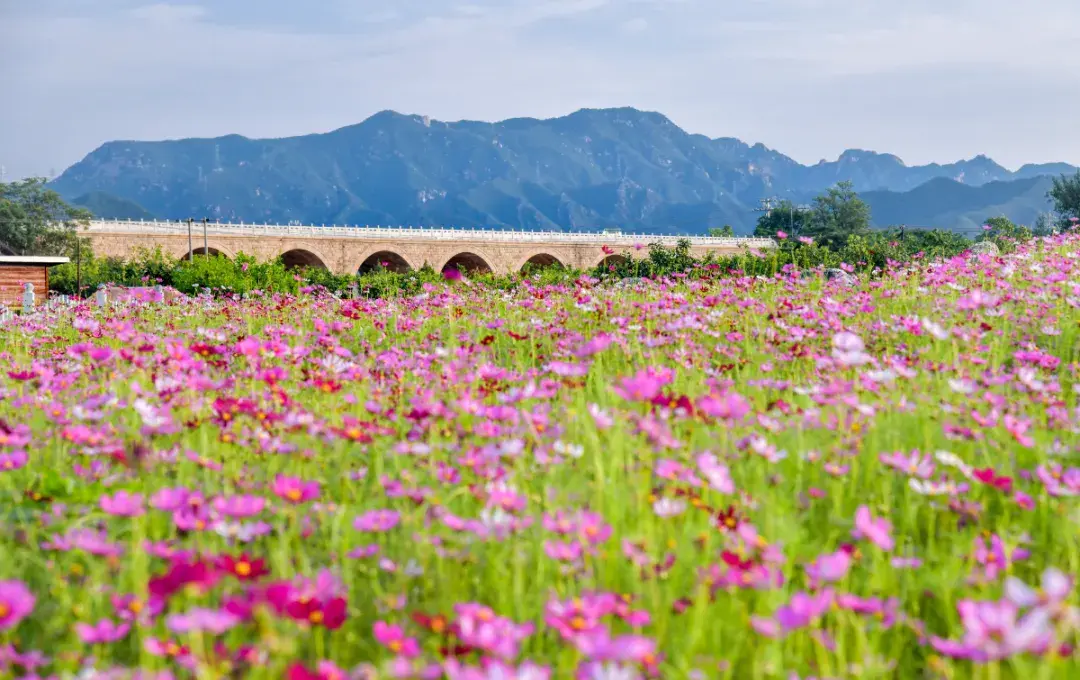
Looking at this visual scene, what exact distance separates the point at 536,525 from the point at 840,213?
105419 millimetres

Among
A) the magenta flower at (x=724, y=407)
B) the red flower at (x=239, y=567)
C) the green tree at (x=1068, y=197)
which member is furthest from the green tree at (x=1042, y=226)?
the red flower at (x=239, y=567)

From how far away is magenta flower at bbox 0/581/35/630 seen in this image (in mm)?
1801

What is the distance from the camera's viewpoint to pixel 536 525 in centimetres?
274

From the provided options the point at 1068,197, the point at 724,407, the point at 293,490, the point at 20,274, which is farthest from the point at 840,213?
the point at 293,490

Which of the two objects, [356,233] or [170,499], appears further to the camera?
[356,233]

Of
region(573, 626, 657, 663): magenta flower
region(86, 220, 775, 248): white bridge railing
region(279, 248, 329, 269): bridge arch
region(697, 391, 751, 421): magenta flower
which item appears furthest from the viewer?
region(279, 248, 329, 269): bridge arch

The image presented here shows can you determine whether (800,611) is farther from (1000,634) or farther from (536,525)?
(536,525)

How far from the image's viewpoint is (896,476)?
11.3 ft

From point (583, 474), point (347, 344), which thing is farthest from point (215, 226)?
point (583, 474)

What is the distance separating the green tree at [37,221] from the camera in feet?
213

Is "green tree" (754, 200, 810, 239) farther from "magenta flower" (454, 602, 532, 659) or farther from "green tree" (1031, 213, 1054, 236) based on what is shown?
"magenta flower" (454, 602, 532, 659)

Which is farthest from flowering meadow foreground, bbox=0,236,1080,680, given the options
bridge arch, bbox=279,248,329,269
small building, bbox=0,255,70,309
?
bridge arch, bbox=279,248,329,269

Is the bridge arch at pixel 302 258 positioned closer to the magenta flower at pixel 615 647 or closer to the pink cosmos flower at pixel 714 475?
the pink cosmos flower at pixel 714 475

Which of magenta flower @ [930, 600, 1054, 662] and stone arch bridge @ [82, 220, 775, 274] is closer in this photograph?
magenta flower @ [930, 600, 1054, 662]
